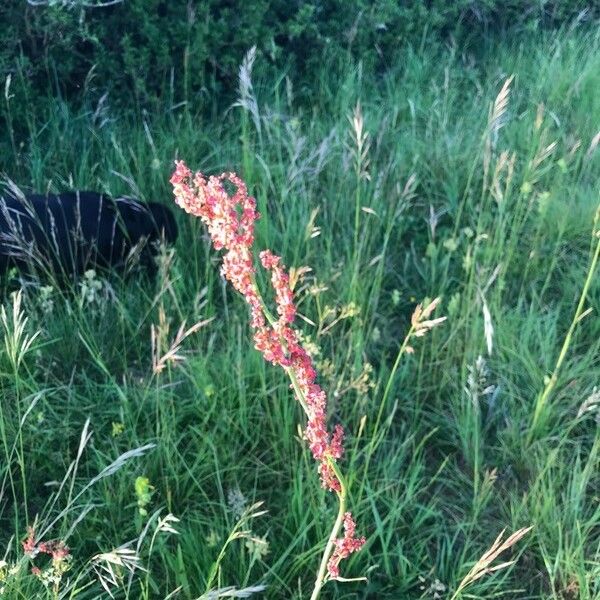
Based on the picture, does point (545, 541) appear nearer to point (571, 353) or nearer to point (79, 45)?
point (571, 353)

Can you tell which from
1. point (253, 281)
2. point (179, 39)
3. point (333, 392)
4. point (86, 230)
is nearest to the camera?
point (253, 281)

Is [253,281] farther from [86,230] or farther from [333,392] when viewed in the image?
[86,230]

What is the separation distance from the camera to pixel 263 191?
269 cm

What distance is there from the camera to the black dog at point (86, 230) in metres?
2.52

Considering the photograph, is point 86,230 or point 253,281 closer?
point 253,281

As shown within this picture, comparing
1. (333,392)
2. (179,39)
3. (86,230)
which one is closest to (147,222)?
(86,230)

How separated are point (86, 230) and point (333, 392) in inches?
44.2

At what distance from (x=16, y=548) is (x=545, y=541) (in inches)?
49.6

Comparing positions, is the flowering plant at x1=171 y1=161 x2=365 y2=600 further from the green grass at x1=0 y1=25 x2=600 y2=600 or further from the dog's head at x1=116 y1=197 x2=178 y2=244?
the dog's head at x1=116 y1=197 x2=178 y2=244

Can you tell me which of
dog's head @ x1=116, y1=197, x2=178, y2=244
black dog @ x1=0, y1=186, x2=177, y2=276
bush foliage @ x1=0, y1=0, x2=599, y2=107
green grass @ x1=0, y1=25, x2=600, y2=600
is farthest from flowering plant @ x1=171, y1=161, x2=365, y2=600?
bush foliage @ x1=0, y1=0, x2=599, y2=107

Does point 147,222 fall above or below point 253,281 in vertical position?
below

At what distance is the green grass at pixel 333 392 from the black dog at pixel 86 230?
0.10 m

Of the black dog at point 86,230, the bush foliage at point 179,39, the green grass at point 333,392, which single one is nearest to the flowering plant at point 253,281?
the green grass at point 333,392

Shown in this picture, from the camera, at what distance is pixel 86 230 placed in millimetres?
2627
